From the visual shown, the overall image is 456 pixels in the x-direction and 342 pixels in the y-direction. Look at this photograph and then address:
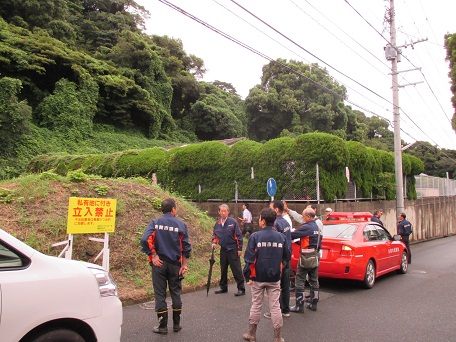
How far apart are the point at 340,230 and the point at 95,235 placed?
5.50m

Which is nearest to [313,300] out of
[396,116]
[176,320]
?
[176,320]

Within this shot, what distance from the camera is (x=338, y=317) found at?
580 cm

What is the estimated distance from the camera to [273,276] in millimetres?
4535

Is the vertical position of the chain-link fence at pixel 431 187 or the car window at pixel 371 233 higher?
the chain-link fence at pixel 431 187

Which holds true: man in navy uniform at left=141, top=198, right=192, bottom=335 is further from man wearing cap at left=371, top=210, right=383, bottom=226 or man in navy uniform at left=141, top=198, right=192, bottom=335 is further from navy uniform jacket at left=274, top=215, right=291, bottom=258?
man wearing cap at left=371, top=210, right=383, bottom=226

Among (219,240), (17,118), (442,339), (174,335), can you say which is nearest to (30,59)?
(17,118)

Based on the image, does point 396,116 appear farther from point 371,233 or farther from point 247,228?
point 371,233

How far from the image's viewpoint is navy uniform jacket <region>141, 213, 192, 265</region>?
496cm

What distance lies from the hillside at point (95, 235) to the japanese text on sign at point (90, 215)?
129 centimetres

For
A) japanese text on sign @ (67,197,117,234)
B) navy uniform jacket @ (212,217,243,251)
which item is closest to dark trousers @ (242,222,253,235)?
navy uniform jacket @ (212,217,243,251)

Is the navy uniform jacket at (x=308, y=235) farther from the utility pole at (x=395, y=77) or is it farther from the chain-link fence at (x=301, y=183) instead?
the utility pole at (x=395, y=77)

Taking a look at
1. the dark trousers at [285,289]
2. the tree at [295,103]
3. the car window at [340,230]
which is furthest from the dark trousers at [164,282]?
the tree at [295,103]

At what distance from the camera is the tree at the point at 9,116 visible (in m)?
24.0

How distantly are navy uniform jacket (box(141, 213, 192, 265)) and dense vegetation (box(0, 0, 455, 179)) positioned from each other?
792 inches
